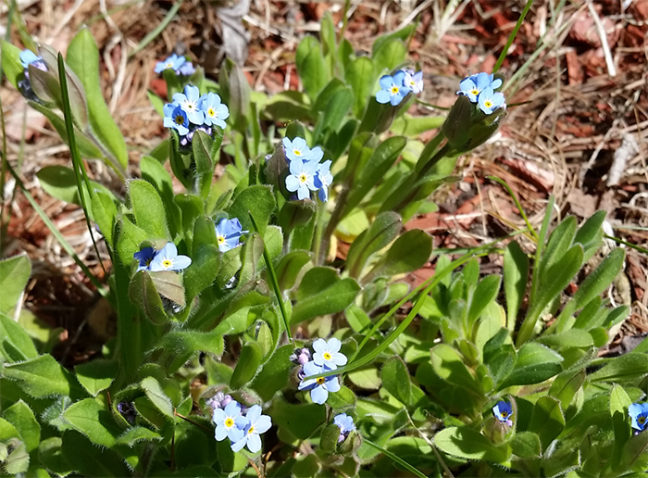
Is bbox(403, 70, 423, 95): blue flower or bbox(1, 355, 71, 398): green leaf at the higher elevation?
bbox(403, 70, 423, 95): blue flower

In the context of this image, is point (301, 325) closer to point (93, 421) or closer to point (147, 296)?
point (93, 421)

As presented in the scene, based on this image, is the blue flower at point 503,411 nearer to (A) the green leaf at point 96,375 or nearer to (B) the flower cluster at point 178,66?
(A) the green leaf at point 96,375

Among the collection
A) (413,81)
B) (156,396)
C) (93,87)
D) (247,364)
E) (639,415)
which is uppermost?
(93,87)

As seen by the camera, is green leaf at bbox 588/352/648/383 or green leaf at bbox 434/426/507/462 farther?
green leaf at bbox 588/352/648/383

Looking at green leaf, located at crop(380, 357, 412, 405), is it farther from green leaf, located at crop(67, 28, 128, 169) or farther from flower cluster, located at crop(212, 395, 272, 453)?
green leaf, located at crop(67, 28, 128, 169)

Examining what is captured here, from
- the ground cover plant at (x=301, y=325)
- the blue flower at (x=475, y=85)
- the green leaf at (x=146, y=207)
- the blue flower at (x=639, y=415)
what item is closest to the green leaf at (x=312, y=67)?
the ground cover plant at (x=301, y=325)

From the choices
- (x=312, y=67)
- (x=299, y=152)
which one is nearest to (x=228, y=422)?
(x=299, y=152)

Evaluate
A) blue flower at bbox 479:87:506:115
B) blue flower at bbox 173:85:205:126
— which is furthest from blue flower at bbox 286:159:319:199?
blue flower at bbox 479:87:506:115
